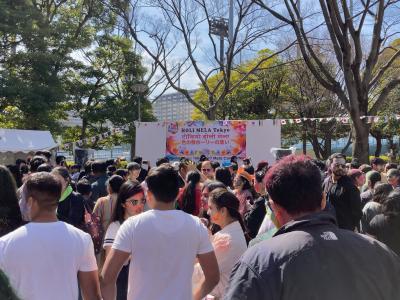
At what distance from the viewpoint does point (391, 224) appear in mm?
3768

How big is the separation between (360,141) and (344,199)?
8.03 meters

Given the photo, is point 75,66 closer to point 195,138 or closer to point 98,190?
point 195,138

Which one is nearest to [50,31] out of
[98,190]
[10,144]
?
[10,144]

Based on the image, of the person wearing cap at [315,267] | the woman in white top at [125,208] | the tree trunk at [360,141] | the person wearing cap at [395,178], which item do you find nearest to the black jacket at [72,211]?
the woman in white top at [125,208]

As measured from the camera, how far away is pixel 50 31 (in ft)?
60.4

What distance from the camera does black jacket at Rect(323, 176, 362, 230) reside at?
492 cm

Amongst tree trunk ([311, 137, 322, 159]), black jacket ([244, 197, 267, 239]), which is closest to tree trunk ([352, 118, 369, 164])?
black jacket ([244, 197, 267, 239])

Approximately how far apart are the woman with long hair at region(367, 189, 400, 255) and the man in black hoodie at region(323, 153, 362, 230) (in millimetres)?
988

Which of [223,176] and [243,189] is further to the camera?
[223,176]

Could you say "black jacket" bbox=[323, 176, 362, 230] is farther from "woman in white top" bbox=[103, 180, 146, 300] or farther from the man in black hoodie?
"woman in white top" bbox=[103, 180, 146, 300]

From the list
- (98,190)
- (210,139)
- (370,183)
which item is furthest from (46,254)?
(210,139)

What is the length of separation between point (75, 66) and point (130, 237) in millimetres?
19452

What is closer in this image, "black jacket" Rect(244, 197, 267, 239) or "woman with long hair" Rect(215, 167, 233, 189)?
"black jacket" Rect(244, 197, 267, 239)

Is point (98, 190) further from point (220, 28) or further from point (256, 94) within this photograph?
point (256, 94)
